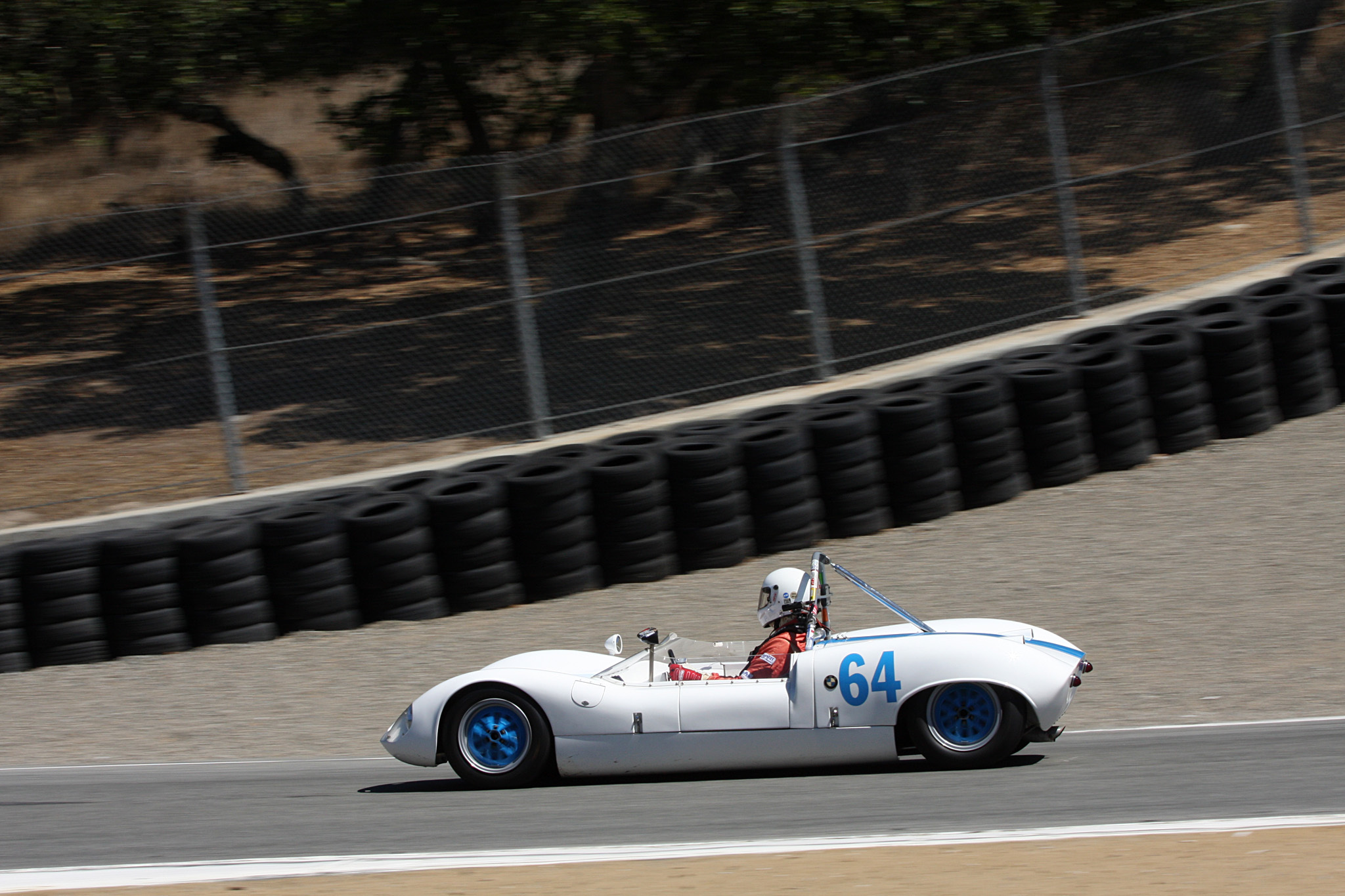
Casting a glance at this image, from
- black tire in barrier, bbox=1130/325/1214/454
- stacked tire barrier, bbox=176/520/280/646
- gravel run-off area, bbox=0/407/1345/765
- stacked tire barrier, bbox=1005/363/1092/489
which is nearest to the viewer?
gravel run-off area, bbox=0/407/1345/765

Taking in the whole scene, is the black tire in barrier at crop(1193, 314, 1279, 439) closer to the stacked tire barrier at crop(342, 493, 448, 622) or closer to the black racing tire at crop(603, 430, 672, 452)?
the black racing tire at crop(603, 430, 672, 452)

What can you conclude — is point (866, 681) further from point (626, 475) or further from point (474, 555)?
point (474, 555)

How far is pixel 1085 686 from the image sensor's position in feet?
23.7

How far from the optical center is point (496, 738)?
6160 mm

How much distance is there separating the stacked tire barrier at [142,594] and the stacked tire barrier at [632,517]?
270 centimetres

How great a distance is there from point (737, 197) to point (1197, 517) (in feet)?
13.7

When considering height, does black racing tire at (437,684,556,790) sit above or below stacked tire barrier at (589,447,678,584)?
below

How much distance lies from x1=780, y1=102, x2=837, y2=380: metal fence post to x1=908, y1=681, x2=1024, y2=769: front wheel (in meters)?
5.65

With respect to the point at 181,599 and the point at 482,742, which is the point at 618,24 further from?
the point at 482,742

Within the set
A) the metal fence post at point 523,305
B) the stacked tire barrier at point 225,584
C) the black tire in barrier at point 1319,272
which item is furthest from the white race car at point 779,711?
the black tire in barrier at point 1319,272

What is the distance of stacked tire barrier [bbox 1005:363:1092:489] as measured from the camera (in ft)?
32.1

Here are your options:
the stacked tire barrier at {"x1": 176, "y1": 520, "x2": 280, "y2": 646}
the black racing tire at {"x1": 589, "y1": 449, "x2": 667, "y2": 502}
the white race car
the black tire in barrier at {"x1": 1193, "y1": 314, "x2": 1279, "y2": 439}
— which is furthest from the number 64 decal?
the black tire in barrier at {"x1": 1193, "y1": 314, "x2": 1279, "y2": 439}

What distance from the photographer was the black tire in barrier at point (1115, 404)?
9.91 m

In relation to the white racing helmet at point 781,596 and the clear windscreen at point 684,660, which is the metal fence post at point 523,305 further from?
the white racing helmet at point 781,596
